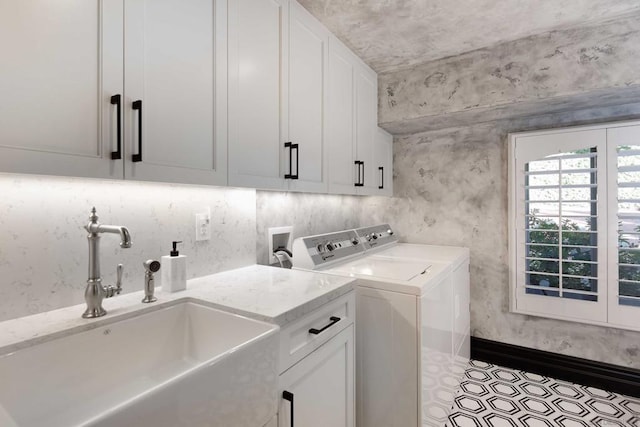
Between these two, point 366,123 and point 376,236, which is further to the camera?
point 376,236

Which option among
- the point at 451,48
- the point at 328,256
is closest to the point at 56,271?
the point at 328,256

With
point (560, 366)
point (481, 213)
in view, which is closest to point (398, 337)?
point (481, 213)

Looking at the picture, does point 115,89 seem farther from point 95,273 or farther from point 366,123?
point 366,123

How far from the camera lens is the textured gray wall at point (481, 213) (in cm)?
234

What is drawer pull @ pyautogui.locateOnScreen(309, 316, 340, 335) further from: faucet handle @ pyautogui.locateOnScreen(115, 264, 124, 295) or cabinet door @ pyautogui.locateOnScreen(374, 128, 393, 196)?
cabinet door @ pyautogui.locateOnScreen(374, 128, 393, 196)

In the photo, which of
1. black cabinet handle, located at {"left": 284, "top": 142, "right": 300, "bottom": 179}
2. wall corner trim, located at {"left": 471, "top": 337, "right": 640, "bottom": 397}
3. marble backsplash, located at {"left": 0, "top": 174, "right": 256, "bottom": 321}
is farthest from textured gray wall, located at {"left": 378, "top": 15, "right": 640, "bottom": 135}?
wall corner trim, located at {"left": 471, "top": 337, "right": 640, "bottom": 397}

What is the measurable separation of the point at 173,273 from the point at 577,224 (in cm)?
264

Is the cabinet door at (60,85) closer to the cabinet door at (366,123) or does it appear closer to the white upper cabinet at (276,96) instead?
the white upper cabinet at (276,96)

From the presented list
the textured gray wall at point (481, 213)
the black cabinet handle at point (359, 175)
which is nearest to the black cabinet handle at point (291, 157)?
the black cabinet handle at point (359, 175)

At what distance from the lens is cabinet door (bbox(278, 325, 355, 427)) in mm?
1049

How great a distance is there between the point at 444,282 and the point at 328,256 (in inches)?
27.4

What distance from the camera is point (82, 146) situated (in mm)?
872

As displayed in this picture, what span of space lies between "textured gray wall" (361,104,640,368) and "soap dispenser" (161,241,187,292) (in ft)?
7.18

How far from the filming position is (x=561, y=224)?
2.33 meters
